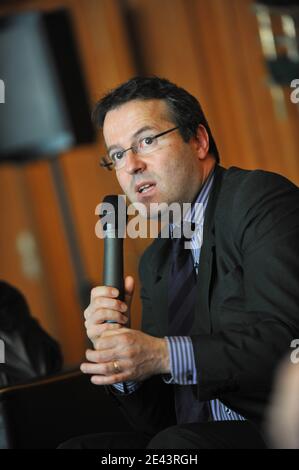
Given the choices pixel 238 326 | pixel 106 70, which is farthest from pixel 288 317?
pixel 106 70

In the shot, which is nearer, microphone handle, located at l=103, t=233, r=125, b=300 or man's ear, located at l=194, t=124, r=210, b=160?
microphone handle, located at l=103, t=233, r=125, b=300

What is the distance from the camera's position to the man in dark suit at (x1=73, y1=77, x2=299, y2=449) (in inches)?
61.0

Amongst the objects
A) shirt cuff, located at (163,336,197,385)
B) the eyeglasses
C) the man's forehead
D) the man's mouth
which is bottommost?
shirt cuff, located at (163,336,197,385)

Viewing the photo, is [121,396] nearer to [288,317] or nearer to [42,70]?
[288,317]

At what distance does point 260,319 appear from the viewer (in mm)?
1580

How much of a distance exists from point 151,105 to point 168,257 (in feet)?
1.29

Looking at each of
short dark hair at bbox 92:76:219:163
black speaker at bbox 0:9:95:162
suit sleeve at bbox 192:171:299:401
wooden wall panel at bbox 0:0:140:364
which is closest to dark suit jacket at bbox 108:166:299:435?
suit sleeve at bbox 192:171:299:401

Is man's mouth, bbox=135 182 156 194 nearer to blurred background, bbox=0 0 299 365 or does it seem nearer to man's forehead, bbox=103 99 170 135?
man's forehead, bbox=103 99 170 135

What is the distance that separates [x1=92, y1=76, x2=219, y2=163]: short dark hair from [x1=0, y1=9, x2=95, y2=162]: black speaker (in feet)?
6.48

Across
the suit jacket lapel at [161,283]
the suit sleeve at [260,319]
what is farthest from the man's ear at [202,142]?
the suit sleeve at [260,319]

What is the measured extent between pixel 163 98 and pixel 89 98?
288 centimetres

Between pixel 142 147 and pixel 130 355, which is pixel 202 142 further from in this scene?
pixel 130 355

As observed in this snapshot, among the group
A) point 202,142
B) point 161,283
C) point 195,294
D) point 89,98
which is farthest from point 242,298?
point 89,98
